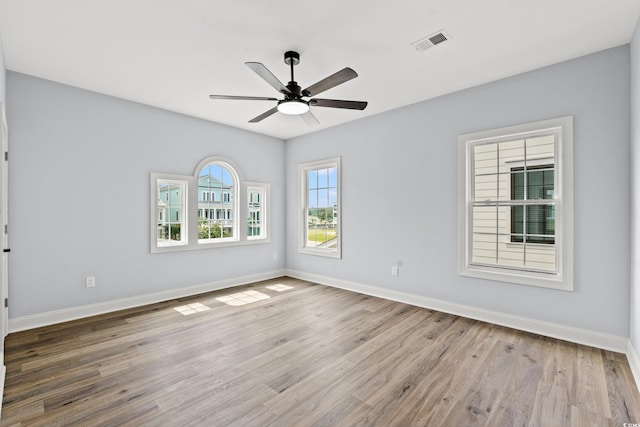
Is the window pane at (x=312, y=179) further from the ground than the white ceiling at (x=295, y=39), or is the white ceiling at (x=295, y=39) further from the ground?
the white ceiling at (x=295, y=39)

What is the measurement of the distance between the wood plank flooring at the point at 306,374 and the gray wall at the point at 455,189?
0.47 meters

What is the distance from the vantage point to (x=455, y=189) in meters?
3.91

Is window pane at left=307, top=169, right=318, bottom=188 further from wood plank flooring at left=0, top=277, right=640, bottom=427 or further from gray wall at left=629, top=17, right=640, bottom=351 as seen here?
gray wall at left=629, top=17, right=640, bottom=351

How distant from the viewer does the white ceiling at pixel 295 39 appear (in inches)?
92.4

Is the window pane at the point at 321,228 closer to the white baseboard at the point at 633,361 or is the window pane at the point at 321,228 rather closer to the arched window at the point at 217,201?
the arched window at the point at 217,201

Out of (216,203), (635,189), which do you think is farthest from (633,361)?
(216,203)

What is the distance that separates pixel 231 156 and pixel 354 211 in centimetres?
233

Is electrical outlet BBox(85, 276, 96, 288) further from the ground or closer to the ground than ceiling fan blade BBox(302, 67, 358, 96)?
closer to the ground

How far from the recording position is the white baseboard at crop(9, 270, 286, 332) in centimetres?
339

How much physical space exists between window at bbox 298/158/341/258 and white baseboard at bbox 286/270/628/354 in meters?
0.87

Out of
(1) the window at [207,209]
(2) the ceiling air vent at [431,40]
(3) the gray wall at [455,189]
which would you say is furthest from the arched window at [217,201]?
(2) the ceiling air vent at [431,40]

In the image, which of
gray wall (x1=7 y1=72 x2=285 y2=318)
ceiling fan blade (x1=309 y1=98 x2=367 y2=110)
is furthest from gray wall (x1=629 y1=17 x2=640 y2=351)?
Answer: gray wall (x1=7 y1=72 x2=285 y2=318)

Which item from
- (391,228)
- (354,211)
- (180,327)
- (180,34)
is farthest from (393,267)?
(180,34)

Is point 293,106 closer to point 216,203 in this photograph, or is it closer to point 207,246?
point 216,203
